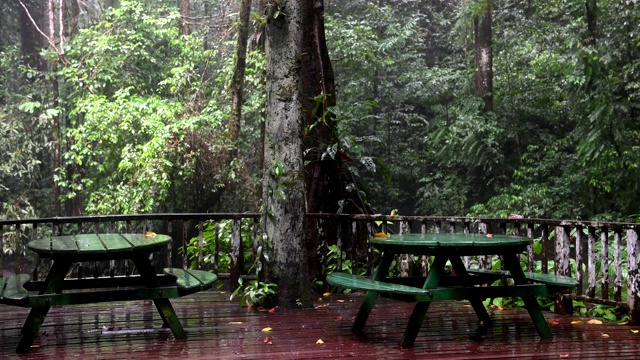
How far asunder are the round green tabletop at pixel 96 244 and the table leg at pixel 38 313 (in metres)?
0.14

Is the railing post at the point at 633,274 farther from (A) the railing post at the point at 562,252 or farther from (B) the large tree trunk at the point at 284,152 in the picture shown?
(B) the large tree trunk at the point at 284,152

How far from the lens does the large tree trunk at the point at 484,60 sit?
1852cm

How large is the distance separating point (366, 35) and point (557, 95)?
539cm

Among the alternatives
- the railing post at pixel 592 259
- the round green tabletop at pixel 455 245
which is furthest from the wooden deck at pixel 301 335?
the round green tabletop at pixel 455 245

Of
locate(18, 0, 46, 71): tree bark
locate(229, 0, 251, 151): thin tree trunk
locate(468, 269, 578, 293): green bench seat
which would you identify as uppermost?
locate(18, 0, 46, 71): tree bark

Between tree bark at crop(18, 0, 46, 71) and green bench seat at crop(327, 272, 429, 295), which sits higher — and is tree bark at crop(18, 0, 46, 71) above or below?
above

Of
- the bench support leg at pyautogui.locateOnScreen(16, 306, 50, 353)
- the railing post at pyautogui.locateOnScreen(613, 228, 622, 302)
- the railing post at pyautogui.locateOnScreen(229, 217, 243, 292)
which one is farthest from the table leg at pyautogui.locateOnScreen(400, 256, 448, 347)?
the railing post at pyautogui.locateOnScreen(229, 217, 243, 292)

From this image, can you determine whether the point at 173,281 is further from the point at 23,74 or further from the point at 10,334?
the point at 23,74

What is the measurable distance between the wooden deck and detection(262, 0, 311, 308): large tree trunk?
0.47 meters

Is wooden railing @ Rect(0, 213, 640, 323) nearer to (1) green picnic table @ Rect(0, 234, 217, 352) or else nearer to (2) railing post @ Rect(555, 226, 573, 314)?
(2) railing post @ Rect(555, 226, 573, 314)

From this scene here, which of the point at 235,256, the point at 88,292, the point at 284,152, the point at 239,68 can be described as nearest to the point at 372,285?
the point at 284,152

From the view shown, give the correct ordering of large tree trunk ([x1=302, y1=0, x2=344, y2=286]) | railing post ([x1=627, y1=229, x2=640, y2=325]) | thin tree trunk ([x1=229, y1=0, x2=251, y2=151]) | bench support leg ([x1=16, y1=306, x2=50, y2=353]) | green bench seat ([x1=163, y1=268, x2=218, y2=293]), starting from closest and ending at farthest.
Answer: bench support leg ([x1=16, y1=306, x2=50, y2=353]) < green bench seat ([x1=163, y1=268, x2=218, y2=293]) < railing post ([x1=627, y1=229, x2=640, y2=325]) < large tree trunk ([x1=302, y1=0, x2=344, y2=286]) < thin tree trunk ([x1=229, y1=0, x2=251, y2=151])

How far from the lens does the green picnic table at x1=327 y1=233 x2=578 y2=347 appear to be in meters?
4.53

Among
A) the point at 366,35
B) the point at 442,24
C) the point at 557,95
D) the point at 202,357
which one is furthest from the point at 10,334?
the point at 442,24
